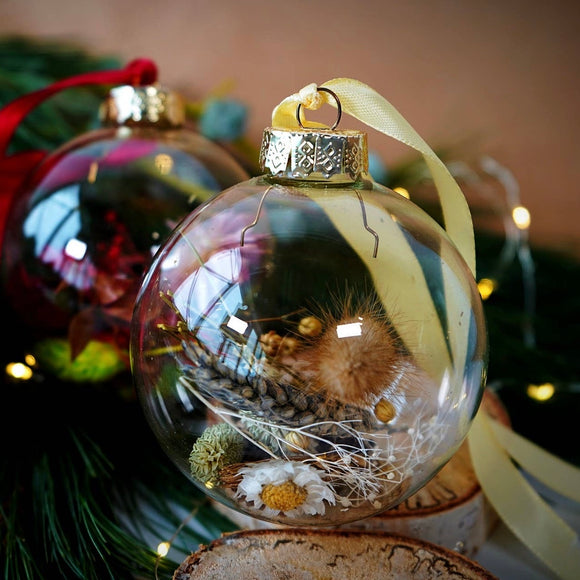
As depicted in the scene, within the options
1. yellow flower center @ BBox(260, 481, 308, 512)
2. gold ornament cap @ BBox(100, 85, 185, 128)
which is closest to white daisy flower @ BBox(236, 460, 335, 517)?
yellow flower center @ BBox(260, 481, 308, 512)

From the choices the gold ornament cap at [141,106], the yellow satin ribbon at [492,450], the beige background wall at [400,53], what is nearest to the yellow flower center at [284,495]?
the yellow satin ribbon at [492,450]

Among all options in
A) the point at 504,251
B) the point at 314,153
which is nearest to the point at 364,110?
the point at 314,153

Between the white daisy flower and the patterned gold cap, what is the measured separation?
0.17m

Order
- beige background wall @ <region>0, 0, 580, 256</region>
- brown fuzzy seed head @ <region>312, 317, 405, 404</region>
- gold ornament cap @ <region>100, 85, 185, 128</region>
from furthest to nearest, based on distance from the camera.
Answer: beige background wall @ <region>0, 0, 580, 256</region> < gold ornament cap @ <region>100, 85, 185, 128</region> < brown fuzzy seed head @ <region>312, 317, 405, 404</region>

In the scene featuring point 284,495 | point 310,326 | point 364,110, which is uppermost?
point 364,110

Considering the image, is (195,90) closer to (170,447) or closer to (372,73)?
(372,73)

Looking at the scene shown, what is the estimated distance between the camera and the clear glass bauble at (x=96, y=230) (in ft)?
1.97

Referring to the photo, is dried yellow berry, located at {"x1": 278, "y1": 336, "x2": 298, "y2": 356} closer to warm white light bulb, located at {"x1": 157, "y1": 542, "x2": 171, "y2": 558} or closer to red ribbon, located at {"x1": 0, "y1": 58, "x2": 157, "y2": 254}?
warm white light bulb, located at {"x1": 157, "y1": 542, "x2": 171, "y2": 558}

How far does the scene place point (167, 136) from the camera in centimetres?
65

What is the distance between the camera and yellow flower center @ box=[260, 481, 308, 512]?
0.44m

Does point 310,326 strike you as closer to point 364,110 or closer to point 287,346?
point 287,346

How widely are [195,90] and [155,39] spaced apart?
93 mm

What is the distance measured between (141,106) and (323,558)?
39cm

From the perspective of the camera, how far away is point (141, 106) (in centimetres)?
64
